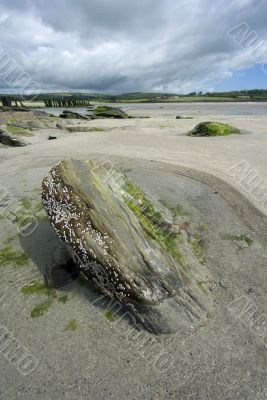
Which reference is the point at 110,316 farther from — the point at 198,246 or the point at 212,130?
the point at 212,130

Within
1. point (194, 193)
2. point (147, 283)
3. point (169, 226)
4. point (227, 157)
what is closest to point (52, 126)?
point (227, 157)

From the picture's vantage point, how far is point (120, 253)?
4980 millimetres

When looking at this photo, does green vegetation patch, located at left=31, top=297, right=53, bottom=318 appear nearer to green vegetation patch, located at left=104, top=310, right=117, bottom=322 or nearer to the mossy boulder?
green vegetation patch, located at left=104, top=310, right=117, bottom=322

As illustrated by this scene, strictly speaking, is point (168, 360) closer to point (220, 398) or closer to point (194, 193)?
point (220, 398)

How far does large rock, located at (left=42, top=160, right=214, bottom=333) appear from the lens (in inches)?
190

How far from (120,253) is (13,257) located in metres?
2.61

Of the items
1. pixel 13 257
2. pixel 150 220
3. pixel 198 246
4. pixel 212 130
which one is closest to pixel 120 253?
pixel 150 220

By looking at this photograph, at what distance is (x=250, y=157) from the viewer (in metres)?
13.1

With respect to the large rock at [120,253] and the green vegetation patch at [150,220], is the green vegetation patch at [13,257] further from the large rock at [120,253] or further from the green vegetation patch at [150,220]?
the green vegetation patch at [150,220]

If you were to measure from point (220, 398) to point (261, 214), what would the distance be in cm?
467

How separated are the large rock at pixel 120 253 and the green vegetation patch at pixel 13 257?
1.25 meters

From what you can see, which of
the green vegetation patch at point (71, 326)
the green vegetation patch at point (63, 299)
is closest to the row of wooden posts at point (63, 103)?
the green vegetation patch at point (63, 299)

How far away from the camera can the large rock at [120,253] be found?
4.82 m

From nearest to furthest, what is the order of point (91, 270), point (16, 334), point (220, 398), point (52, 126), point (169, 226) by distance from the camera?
point (220, 398) → point (16, 334) → point (91, 270) → point (169, 226) → point (52, 126)
